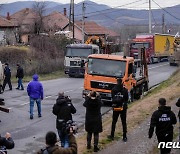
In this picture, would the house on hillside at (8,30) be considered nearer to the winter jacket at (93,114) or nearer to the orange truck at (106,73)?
the orange truck at (106,73)

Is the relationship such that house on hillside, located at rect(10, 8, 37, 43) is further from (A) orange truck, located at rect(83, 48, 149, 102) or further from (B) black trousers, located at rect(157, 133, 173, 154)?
(B) black trousers, located at rect(157, 133, 173, 154)

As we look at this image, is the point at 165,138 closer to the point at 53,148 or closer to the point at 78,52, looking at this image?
the point at 53,148

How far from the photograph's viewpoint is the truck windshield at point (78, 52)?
1373 inches

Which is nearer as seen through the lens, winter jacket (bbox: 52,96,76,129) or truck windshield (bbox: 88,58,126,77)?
winter jacket (bbox: 52,96,76,129)

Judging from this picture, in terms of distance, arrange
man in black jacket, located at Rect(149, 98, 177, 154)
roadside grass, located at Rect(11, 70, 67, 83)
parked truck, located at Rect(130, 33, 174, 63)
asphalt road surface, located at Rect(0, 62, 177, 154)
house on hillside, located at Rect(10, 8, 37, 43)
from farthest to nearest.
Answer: house on hillside, located at Rect(10, 8, 37, 43), parked truck, located at Rect(130, 33, 174, 63), roadside grass, located at Rect(11, 70, 67, 83), asphalt road surface, located at Rect(0, 62, 177, 154), man in black jacket, located at Rect(149, 98, 177, 154)

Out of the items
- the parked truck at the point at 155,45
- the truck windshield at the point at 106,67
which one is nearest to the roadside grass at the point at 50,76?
the parked truck at the point at 155,45

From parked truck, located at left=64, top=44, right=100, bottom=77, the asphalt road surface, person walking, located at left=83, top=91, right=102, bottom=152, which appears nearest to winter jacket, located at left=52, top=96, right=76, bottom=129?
person walking, located at left=83, top=91, right=102, bottom=152

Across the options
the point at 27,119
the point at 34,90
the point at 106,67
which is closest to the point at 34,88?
the point at 34,90

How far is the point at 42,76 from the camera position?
36406 millimetres

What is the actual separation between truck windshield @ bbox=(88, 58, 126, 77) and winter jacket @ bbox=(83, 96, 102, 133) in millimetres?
9417

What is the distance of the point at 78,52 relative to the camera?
35.3 m

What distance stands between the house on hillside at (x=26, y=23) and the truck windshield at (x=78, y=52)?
20834 millimetres

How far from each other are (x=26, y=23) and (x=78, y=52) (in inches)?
1512

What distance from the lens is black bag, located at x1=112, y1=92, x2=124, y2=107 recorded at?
488 inches
